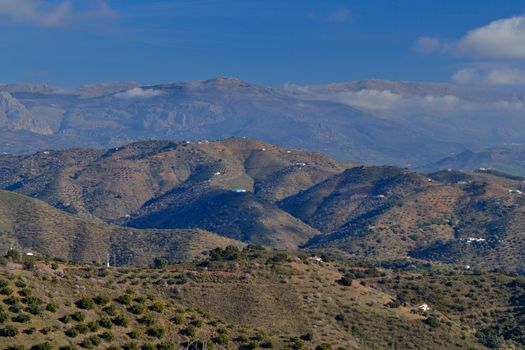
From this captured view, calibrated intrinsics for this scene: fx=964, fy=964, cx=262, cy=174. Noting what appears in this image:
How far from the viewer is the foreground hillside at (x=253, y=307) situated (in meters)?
69.3

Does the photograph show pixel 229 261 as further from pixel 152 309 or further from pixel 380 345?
pixel 152 309

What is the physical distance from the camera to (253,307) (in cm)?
10119

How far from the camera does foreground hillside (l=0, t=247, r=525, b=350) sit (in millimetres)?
69312

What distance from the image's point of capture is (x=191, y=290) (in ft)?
347

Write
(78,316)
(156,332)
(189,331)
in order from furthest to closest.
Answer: (189,331), (156,332), (78,316)

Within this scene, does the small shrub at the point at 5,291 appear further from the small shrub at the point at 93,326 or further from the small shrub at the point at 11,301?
the small shrub at the point at 93,326

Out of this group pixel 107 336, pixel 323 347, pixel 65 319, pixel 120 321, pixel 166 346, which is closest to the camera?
pixel 107 336

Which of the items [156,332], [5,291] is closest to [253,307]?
[156,332]

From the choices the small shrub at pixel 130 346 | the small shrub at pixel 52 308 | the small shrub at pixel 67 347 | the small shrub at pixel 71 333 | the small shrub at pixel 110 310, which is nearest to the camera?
the small shrub at pixel 67 347

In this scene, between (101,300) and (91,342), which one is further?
(101,300)

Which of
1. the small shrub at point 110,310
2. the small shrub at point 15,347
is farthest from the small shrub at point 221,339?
the small shrub at point 15,347

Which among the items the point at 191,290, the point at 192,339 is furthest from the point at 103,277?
the point at 192,339

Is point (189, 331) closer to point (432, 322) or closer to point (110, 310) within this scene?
point (110, 310)

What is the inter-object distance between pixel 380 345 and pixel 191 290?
71.6ft
